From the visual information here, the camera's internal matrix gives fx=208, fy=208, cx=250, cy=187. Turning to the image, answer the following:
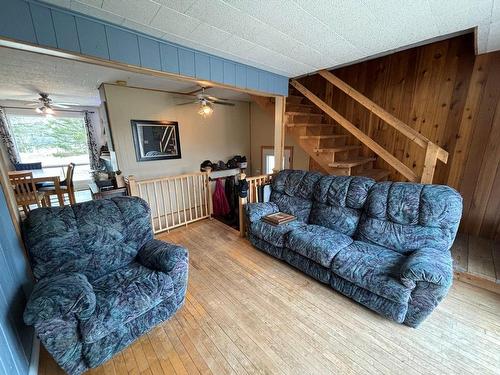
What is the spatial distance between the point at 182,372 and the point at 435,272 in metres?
1.92

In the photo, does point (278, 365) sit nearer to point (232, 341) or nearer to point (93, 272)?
point (232, 341)

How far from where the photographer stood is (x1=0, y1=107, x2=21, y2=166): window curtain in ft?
17.0

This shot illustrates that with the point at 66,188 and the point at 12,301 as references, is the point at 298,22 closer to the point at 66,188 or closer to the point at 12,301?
the point at 12,301

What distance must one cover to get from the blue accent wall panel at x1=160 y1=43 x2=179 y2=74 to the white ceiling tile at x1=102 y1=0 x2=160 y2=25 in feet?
1.32

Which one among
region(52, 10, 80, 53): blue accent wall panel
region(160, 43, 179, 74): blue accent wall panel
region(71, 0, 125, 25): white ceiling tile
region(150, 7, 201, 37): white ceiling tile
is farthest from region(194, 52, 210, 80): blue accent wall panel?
region(52, 10, 80, 53): blue accent wall panel

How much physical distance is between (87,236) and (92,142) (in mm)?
6128

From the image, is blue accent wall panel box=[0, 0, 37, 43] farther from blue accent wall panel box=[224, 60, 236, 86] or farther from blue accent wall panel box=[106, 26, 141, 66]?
blue accent wall panel box=[224, 60, 236, 86]

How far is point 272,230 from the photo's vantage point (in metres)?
2.58

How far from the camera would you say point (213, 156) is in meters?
5.28

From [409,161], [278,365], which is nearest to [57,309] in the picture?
[278,365]

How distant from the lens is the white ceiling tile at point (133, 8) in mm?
1474

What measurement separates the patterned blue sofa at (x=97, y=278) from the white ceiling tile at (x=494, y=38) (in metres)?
3.36

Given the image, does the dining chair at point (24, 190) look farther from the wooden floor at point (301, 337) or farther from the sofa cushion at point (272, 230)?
the sofa cushion at point (272, 230)

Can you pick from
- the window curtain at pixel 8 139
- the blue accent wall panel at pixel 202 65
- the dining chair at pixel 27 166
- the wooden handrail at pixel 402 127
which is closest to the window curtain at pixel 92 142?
the dining chair at pixel 27 166
